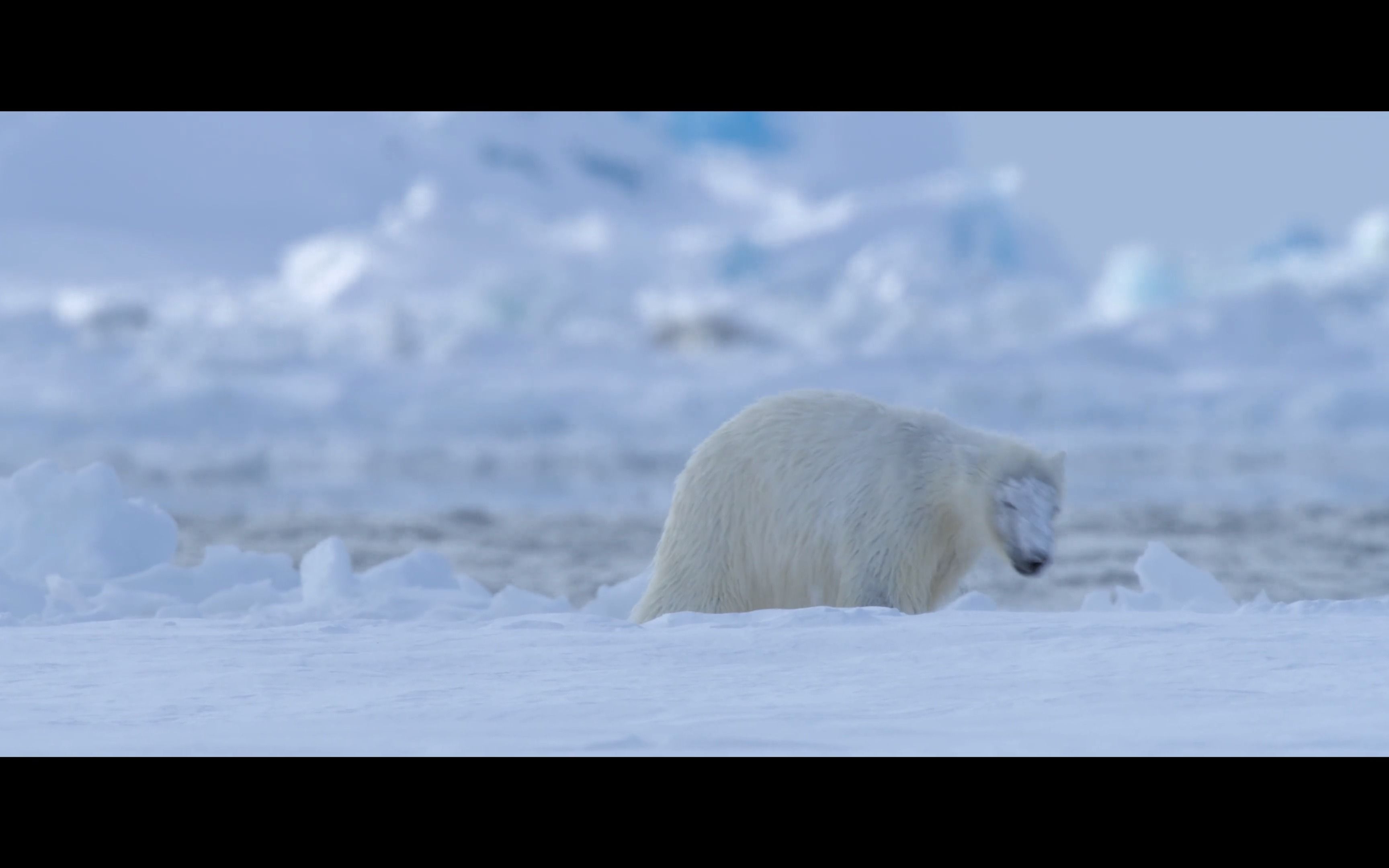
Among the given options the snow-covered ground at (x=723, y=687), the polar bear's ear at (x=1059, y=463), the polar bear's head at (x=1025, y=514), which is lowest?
the snow-covered ground at (x=723, y=687)

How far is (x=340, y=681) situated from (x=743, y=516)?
2914mm

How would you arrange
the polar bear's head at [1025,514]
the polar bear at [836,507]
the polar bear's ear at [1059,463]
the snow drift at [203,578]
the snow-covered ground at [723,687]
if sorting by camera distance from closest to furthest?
1. the snow-covered ground at [723,687]
2. the polar bear's head at [1025,514]
3. the polar bear at [836,507]
4. the polar bear's ear at [1059,463]
5. the snow drift at [203,578]

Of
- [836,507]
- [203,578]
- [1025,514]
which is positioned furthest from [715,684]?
[203,578]

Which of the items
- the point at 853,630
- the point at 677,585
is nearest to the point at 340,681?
the point at 853,630

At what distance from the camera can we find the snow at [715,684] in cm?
365

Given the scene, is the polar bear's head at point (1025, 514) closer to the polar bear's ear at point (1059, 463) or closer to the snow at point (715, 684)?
the polar bear's ear at point (1059, 463)

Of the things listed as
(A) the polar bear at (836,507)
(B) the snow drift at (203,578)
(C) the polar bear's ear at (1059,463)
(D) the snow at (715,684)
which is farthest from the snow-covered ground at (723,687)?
(B) the snow drift at (203,578)

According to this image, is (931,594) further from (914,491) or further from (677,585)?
(677,585)

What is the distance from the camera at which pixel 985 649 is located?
4719 mm

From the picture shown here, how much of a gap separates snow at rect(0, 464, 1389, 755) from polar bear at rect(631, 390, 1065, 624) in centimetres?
129

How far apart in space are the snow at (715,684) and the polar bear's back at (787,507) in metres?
1.35

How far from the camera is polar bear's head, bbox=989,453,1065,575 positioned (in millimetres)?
6707

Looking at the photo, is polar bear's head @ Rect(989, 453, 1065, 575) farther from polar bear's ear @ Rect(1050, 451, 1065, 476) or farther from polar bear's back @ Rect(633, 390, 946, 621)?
polar bear's back @ Rect(633, 390, 946, 621)

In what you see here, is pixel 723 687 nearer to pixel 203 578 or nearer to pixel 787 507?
pixel 787 507
